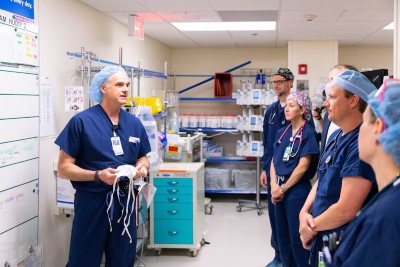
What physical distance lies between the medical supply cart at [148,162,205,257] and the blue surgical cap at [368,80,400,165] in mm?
2923

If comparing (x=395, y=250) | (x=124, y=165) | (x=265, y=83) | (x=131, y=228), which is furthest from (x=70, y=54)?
(x=265, y=83)

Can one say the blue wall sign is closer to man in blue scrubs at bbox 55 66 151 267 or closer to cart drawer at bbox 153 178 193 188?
man in blue scrubs at bbox 55 66 151 267

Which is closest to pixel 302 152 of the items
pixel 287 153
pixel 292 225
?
pixel 287 153

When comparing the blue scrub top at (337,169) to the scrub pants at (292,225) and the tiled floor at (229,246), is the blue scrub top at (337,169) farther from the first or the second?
the tiled floor at (229,246)

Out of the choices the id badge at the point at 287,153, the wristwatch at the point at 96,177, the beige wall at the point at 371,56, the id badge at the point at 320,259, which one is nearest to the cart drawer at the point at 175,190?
the id badge at the point at 287,153

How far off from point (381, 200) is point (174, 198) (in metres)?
3.06

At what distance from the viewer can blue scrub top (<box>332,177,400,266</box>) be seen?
1176 millimetres

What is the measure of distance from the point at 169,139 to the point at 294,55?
8.36ft

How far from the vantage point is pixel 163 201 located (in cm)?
417

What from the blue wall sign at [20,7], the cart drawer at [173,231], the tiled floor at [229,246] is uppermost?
the blue wall sign at [20,7]

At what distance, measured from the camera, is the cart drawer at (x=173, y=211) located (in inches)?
163

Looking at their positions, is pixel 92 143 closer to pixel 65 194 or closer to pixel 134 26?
pixel 65 194

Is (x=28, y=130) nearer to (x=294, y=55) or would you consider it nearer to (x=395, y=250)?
(x=395, y=250)

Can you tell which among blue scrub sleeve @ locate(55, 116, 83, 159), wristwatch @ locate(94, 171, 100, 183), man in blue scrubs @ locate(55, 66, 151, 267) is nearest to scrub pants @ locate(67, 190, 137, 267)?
man in blue scrubs @ locate(55, 66, 151, 267)
